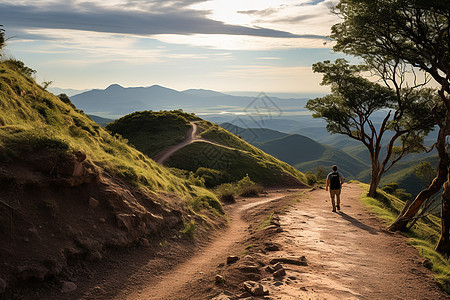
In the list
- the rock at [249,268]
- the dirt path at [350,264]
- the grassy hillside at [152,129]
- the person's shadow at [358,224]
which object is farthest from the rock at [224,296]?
the grassy hillside at [152,129]

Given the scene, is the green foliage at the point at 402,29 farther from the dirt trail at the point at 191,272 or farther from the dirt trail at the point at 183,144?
the dirt trail at the point at 183,144

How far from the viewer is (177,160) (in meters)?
37.5

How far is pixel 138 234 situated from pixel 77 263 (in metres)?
2.16

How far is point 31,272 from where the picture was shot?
5.99 meters

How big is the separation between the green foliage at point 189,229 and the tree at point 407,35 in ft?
24.5

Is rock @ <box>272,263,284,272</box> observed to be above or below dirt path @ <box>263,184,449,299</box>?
above

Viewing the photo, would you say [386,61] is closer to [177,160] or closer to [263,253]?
[263,253]

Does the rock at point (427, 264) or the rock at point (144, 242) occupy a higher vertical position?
the rock at point (427, 264)

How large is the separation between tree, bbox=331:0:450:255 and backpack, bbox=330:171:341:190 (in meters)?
3.54

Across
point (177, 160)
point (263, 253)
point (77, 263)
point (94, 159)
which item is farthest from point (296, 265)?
point (177, 160)

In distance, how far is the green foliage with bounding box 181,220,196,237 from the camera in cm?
1077

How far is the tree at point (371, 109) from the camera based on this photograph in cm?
2256

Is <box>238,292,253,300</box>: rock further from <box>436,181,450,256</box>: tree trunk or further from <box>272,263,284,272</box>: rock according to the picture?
<box>436,181,450,256</box>: tree trunk

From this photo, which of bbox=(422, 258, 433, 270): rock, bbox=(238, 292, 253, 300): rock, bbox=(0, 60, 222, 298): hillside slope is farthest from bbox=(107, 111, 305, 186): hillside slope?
bbox=(238, 292, 253, 300): rock
